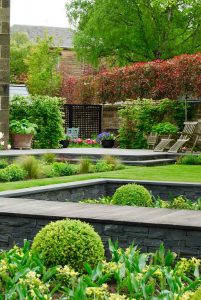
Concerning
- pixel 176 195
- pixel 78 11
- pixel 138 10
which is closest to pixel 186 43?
pixel 138 10

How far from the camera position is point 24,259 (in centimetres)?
620

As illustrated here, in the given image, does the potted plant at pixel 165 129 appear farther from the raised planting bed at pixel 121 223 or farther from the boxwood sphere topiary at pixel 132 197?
the raised planting bed at pixel 121 223

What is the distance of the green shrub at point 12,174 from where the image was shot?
13.1 metres

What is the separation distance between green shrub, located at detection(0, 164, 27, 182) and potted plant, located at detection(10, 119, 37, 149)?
773 cm

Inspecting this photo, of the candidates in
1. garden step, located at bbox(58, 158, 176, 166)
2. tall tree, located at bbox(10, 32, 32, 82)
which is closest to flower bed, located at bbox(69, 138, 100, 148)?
garden step, located at bbox(58, 158, 176, 166)

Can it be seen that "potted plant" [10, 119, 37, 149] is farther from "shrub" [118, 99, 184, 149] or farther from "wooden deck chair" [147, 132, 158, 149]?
"shrub" [118, 99, 184, 149]

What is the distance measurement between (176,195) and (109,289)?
5.77 metres

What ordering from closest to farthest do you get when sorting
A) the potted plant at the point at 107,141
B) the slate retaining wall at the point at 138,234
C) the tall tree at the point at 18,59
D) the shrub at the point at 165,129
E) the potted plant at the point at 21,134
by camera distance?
the slate retaining wall at the point at 138,234, the potted plant at the point at 21,134, the shrub at the point at 165,129, the potted plant at the point at 107,141, the tall tree at the point at 18,59

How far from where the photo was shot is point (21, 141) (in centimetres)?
2128

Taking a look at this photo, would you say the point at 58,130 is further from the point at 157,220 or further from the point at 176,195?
the point at 157,220

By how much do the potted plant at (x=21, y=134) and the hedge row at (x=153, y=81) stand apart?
513cm

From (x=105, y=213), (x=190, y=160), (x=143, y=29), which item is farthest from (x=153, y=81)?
(x=105, y=213)

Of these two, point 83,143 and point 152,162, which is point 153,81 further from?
point 152,162

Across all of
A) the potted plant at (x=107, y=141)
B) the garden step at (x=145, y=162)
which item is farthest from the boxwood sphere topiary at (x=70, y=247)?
the potted plant at (x=107, y=141)
